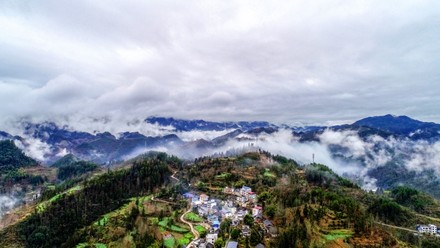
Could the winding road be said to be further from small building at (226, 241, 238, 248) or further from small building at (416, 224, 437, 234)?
small building at (416, 224, 437, 234)

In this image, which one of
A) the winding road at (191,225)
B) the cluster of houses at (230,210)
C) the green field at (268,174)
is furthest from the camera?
the green field at (268,174)

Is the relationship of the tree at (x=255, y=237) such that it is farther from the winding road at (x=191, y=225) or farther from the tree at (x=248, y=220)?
the winding road at (x=191, y=225)

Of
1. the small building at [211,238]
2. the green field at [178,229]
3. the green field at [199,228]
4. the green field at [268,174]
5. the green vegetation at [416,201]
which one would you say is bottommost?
the green vegetation at [416,201]

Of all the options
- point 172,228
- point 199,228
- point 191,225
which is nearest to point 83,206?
point 172,228

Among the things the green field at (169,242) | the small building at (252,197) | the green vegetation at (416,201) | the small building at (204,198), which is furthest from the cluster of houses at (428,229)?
the green field at (169,242)

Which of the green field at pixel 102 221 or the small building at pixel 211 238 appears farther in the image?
the green field at pixel 102 221

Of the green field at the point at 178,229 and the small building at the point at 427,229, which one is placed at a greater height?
the green field at the point at 178,229

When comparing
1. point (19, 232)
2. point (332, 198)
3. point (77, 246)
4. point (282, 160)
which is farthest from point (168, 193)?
point (282, 160)

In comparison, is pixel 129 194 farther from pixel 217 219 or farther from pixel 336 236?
pixel 336 236
